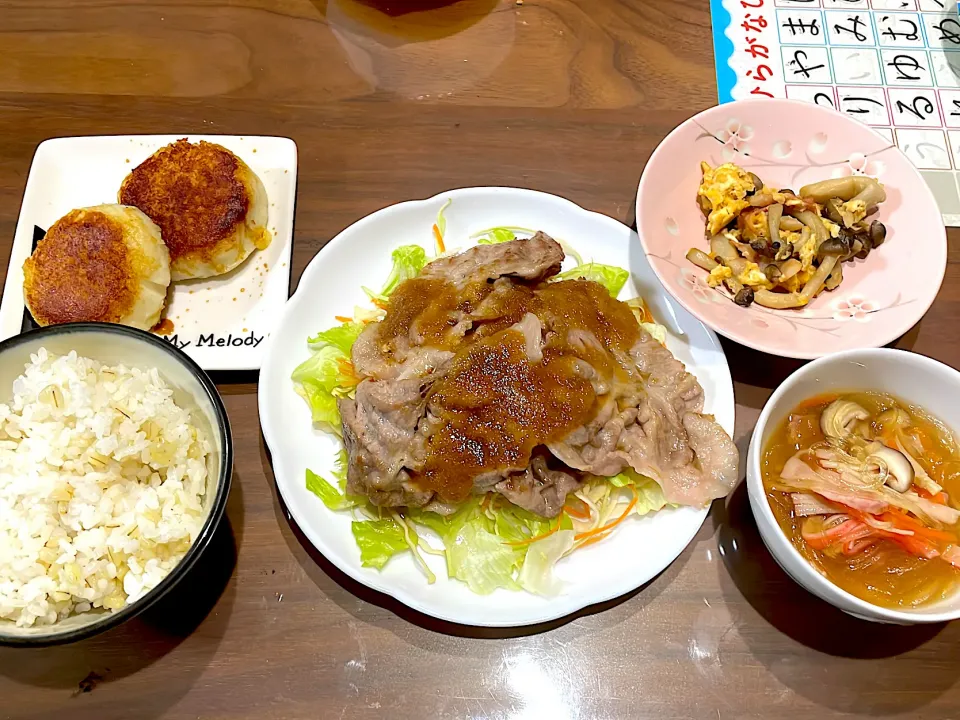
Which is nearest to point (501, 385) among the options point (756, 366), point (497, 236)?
point (497, 236)

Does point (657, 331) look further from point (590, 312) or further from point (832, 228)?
point (832, 228)

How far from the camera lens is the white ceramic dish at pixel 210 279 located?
7.46 ft

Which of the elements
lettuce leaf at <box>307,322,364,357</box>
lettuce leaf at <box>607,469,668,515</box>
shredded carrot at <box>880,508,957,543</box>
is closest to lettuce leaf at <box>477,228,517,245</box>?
lettuce leaf at <box>307,322,364,357</box>

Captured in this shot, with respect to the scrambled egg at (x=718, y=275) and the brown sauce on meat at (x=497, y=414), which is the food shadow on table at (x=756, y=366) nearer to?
the scrambled egg at (x=718, y=275)

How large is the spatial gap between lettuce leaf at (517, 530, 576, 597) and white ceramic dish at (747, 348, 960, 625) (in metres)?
0.54

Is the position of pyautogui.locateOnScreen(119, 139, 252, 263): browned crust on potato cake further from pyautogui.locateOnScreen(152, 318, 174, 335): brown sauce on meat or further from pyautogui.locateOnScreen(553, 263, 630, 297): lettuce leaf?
Result: pyautogui.locateOnScreen(553, 263, 630, 297): lettuce leaf

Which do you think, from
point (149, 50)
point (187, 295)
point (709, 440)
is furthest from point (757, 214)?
point (149, 50)

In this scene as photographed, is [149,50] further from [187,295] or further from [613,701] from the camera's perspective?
[613,701]

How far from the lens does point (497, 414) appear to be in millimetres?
1858

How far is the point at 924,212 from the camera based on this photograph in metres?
2.36

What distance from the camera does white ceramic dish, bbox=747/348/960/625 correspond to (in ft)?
5.66

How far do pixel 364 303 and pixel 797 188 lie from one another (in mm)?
1662

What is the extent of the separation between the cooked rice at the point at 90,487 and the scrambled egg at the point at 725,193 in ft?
5.93

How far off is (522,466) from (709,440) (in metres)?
0.60
